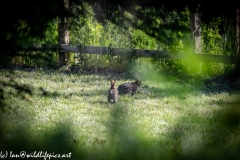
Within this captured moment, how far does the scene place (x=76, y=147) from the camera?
11.9 feet

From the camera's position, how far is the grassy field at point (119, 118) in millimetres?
2018

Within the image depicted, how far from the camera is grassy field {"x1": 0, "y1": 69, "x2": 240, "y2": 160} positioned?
202 centimetres

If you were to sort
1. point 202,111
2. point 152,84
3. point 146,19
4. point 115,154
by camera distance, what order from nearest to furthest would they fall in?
point 115,154
point 146,19
point 202,111
point 152,84

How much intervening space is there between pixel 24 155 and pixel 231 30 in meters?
6.73

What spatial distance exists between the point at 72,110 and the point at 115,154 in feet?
11.4

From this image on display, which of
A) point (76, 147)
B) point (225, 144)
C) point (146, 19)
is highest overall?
point (146, 19)

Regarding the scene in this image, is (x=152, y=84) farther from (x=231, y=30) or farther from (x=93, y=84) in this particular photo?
(x=231, y=30)

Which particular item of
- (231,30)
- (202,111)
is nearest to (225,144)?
(202,111)

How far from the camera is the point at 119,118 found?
5.76ft

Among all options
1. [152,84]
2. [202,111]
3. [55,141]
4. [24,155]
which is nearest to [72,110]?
[202,111]

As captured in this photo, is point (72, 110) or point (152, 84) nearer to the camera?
point (72, 110)

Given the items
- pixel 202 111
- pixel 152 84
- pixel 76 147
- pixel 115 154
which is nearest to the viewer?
pixel 115 154

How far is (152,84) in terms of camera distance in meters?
7.74

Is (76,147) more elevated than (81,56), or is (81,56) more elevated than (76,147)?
A: (81,56)
